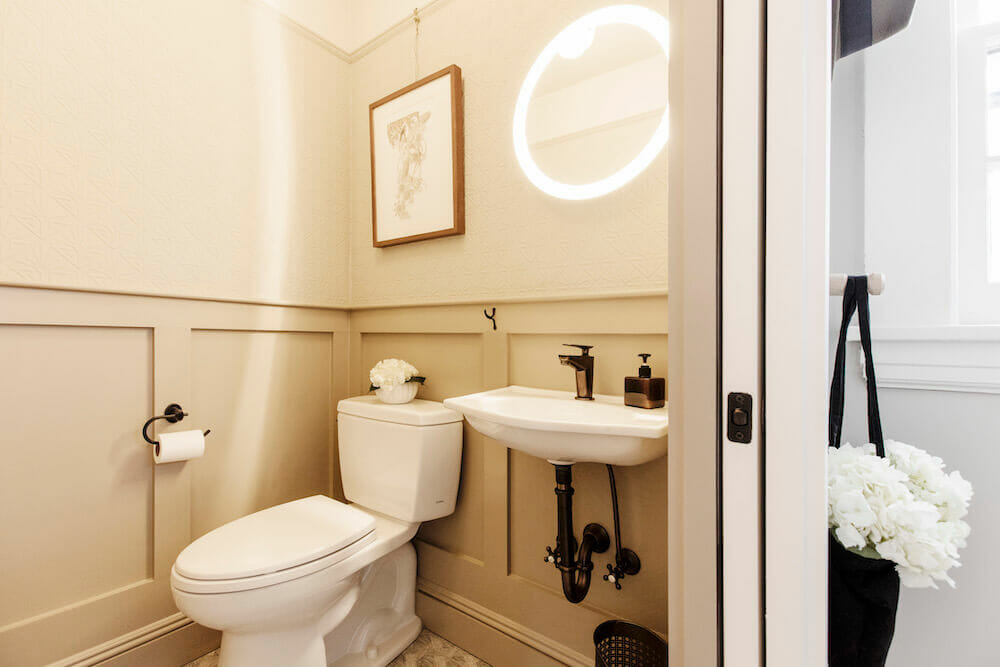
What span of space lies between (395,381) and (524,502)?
59cm

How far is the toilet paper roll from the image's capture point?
4.26ft

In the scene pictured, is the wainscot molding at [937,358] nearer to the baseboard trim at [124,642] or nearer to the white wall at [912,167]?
the white wall at [912,167]

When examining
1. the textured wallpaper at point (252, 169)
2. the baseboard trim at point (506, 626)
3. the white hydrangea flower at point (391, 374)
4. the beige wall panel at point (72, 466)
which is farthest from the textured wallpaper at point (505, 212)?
the baseboard trim at point (506, 626)

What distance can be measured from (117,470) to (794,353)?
1.71 meters

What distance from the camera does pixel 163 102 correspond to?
1405mm

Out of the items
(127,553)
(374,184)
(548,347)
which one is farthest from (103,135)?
(548,347)

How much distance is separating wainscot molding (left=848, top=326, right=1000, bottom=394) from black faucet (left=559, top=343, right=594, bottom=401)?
60cm

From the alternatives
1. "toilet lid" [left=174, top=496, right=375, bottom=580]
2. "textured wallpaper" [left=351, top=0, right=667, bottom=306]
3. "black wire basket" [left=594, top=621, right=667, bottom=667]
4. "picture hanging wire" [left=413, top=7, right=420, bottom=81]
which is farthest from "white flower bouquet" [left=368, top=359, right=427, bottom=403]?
"picture hanging wire" [left=413, top=7, right=420, bottom=81]

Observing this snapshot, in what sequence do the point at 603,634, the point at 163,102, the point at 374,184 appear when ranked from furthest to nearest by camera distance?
1. the point at 374,184
2. the point at 163,102
3. the point at 603,634

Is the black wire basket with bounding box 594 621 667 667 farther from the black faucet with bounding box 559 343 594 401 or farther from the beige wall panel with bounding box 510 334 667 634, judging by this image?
the black faucet with bounding box 559 343 594 401

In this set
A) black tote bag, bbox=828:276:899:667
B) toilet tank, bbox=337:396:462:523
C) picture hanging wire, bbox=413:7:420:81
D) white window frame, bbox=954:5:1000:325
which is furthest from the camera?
picture hanging wire, bbox=413:7:420:81

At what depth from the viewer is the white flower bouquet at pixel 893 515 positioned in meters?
0.62

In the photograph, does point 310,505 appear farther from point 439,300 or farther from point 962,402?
point 962,402

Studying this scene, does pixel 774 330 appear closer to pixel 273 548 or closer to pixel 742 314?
pixel 742 314
